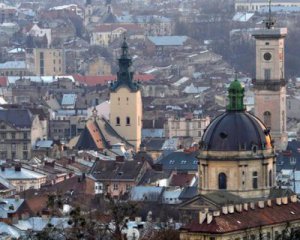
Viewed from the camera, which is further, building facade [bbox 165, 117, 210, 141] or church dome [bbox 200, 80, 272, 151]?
building facade [bbox 165, 117, 210, 141]

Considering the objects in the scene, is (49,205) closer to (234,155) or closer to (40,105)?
(234,155)

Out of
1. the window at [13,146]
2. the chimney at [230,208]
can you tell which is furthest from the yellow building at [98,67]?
the chimney at [230,208]

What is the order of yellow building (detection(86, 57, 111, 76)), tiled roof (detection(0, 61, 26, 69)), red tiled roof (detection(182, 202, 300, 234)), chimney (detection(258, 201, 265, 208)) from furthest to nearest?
yellow building (detection(86, 57, 111, 76)) < tiled roof (detection(0, 61, 26, 69)) < chimney (detection(258, 201, 265, 208)) < red tiled roof (detection(182, 202, 300, 234))

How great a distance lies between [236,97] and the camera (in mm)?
72875

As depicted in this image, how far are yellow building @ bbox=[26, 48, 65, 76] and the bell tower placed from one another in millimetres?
76637

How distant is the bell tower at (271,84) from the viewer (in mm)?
97562

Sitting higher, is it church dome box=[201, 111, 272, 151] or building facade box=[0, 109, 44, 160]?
church dome box=[201, 111, 272, 151]

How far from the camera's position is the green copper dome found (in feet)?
238

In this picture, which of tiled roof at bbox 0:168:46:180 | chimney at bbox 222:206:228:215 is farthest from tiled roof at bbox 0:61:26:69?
chimney at bbox 222:206:228:215

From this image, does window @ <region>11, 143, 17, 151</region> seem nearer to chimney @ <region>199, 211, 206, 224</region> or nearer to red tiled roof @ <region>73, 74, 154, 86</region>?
red tiled roof @ <region>73, 74, 154, 86</region>

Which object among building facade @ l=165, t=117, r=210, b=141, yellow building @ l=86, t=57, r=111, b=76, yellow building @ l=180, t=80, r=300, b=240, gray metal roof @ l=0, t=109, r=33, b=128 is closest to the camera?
yellow building @ l=180, t=80, r=300, b=240

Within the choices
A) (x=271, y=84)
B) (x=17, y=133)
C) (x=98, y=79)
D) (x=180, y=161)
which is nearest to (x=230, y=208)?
(x=271, y=84)

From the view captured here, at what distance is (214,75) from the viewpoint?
169 meters

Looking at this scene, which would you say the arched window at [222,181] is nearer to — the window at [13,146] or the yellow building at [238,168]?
the yellow building at [238,168]
